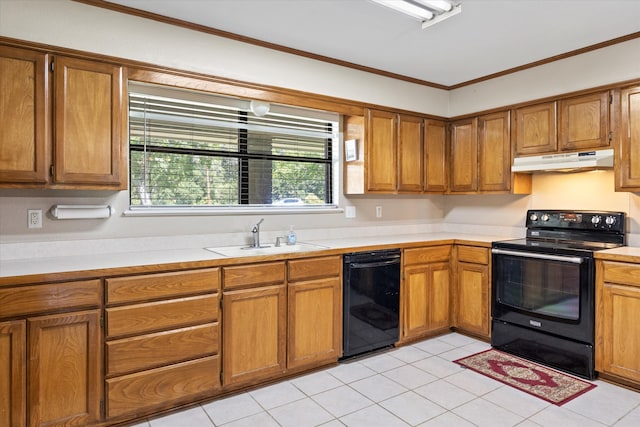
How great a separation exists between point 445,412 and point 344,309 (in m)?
0.99

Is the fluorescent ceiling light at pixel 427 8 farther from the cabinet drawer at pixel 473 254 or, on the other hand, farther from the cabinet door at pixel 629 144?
the cabinet drawer at pixel 473 254

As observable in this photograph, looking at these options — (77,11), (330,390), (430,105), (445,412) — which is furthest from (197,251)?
(430,105)

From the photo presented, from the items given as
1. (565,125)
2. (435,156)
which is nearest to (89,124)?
(435,156)

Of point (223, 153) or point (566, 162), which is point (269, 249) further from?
point (566, 162)

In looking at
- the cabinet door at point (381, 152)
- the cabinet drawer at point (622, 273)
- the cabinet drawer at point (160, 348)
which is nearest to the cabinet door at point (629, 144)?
the cabinet drawer at point (622, 273)

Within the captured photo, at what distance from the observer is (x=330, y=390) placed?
2.71m

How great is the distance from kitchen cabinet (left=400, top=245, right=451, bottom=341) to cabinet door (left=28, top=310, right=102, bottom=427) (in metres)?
2.29

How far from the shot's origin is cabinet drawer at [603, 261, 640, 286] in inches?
104

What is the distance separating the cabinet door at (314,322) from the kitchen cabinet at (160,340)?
21.9 inches

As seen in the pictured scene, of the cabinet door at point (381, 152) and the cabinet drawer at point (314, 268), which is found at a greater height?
the cabinet door at point (381, 152)

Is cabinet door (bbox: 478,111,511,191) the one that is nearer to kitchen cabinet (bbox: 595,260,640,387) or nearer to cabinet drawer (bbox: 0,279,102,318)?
kitchen cabinet (bbox: 595,260,640,387)

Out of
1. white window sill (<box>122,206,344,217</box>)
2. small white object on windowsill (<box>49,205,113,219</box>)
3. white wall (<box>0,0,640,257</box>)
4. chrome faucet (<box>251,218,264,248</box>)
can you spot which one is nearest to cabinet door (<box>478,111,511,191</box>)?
white wall (<box>0,0,640,257</box>)

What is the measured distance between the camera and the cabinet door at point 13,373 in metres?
1.96

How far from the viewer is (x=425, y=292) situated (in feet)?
11.8
